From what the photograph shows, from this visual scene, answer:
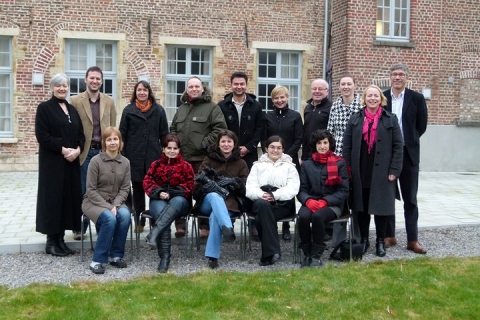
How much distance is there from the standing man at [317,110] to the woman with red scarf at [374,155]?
0.64 metres

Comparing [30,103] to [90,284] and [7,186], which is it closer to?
[7,186]

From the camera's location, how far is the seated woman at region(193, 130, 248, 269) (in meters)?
5.91

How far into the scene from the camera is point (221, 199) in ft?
20.0

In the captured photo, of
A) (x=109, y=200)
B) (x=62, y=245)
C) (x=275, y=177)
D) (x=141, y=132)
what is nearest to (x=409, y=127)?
(x=275, y=177)

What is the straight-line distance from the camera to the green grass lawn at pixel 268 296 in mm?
4426

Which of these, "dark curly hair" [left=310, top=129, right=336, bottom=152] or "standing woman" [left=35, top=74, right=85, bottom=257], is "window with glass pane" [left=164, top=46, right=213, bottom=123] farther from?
"dark curly hair" [left=310, top=129, right=336, bottom=152]

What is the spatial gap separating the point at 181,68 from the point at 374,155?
31.2 ft

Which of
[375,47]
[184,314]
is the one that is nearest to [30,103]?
[375,47]

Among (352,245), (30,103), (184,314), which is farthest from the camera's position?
(30,103)

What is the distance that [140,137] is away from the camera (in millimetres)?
6848

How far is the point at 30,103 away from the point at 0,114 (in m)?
0.84

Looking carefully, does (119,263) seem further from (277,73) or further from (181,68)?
(277,73)

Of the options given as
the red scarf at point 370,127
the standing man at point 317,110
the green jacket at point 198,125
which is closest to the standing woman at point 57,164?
the green jacket at point 198,125

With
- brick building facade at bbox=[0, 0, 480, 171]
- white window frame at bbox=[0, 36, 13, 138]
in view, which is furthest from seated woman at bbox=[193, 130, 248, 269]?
white window frame at bbox=[0, 36, 13, 138]
